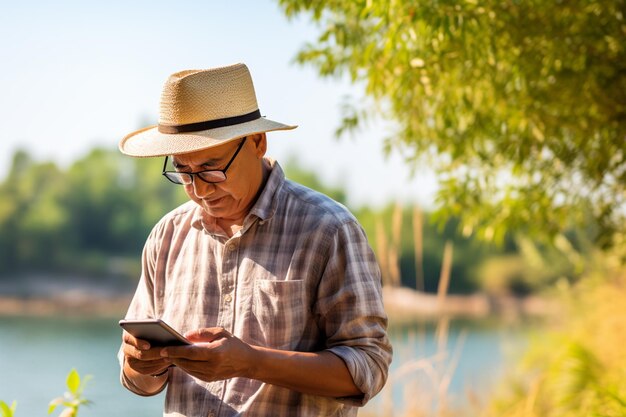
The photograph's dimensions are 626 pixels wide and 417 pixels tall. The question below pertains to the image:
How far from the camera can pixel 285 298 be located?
1.86m

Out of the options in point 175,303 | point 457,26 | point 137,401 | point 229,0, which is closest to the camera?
point 175,303

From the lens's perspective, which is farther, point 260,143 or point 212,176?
point 260,143

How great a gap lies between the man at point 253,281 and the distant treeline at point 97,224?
25.3 meters

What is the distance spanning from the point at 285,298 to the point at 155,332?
0.95ft

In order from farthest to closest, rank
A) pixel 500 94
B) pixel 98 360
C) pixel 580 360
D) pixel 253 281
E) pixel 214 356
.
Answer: pixel 98 360 < pixel 580 360 < pixel 500 94 < pixel 253 281 < pixel 214 356

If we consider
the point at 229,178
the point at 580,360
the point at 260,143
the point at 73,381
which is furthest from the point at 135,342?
the point at 580,360

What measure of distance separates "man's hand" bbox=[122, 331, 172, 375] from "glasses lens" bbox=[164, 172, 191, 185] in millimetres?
329

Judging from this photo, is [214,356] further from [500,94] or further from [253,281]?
[500,94]

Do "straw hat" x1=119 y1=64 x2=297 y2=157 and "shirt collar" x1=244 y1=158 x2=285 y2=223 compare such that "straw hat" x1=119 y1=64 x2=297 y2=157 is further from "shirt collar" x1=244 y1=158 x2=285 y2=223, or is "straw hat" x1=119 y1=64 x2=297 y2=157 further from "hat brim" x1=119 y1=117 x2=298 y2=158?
"shirt collar" x1=244 y1=158 x2=285 y2=223

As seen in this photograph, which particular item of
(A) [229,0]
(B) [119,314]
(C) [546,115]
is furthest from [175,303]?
(A) [229,0]

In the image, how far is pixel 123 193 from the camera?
3102cm

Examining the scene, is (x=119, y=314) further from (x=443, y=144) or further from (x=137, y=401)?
(x=443, y=144)

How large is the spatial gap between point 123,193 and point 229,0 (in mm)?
11857

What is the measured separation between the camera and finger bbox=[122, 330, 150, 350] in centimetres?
177
